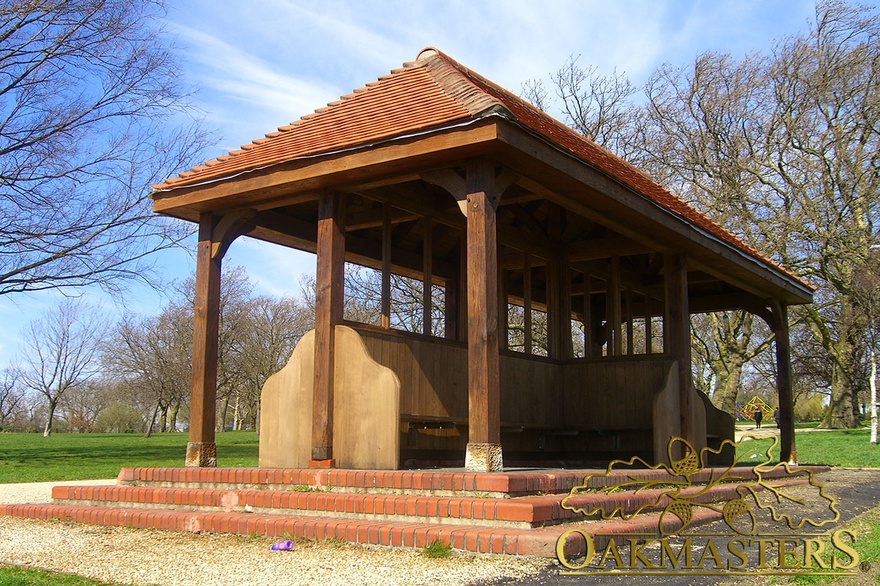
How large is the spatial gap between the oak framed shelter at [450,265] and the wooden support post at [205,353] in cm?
2

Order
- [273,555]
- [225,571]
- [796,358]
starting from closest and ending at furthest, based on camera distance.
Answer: [225,571], [273,555], [796,358]

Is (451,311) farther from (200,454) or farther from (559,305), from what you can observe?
(200,454)

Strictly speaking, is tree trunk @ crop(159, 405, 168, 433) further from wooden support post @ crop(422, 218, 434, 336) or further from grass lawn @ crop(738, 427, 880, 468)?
wooden support post @ crop(422, 218, 434, 336)

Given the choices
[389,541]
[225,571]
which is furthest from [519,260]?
[225,571]

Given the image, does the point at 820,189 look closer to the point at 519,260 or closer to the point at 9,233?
the point at 519,260

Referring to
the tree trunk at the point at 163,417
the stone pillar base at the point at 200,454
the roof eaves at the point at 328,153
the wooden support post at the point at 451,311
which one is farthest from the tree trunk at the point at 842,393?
the tree trunk at the point at 163,417

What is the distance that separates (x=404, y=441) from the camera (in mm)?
10016

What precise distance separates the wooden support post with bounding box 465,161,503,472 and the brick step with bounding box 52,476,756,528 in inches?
28.7

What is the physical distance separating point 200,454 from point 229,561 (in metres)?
3.72

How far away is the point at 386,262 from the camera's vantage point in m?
9.68

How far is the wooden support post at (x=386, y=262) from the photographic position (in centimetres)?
928

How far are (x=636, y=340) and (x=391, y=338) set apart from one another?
26730mm

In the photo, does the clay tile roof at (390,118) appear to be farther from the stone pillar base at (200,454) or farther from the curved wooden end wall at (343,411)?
the stone pillar base at (200,454)

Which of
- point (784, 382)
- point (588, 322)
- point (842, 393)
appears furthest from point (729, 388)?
point (588, 322)
